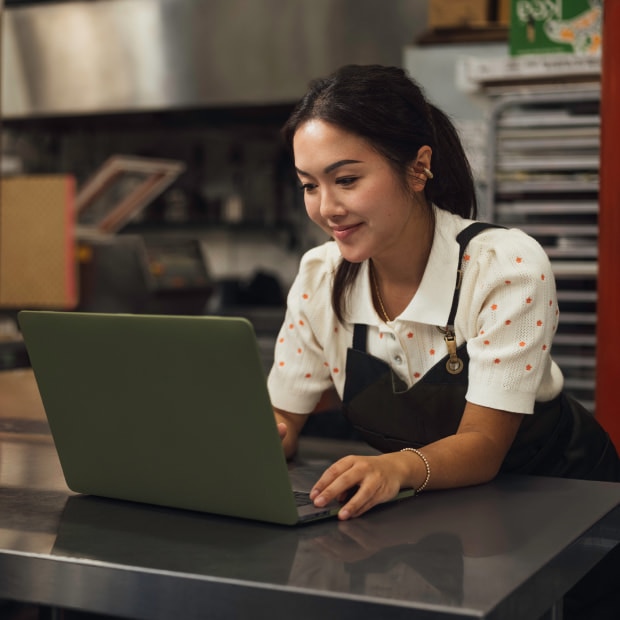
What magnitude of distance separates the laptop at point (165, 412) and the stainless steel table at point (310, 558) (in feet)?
0.09

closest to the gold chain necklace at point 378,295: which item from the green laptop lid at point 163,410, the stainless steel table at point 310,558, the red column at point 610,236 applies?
the stainless steel table at point 310,558

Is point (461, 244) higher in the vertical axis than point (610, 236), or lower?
higher

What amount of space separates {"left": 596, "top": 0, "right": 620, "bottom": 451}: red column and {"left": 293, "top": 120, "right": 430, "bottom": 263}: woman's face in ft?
2.16

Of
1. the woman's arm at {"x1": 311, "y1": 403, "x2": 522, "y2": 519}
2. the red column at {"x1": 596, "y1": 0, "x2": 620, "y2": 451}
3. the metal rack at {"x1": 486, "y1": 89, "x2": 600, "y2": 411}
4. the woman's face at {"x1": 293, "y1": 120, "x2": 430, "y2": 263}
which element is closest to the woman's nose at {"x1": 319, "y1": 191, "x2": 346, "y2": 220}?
the woman's face at {"x1": 293, "y1": 120, "x2": 430, "y2": 263}

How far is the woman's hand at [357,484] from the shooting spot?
99cm

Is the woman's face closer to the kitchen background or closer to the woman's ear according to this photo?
the woman's ear

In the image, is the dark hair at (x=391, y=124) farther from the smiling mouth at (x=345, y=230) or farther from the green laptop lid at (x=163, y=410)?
the green laptop lid at (x=163, y=410)

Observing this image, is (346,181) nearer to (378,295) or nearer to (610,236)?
(378,295)

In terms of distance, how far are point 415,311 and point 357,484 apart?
1.22 ft

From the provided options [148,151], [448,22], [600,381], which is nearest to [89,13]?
[148,151]

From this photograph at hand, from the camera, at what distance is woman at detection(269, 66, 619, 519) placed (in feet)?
4.09

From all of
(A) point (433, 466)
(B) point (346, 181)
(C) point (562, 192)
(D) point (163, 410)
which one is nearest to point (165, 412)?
(D) point (163, 410)

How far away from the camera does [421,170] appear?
1.37 metres

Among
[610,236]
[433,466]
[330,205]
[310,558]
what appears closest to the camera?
[310,558]
